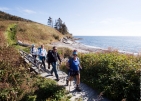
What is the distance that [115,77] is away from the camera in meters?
9.81

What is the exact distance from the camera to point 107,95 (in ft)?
30.1

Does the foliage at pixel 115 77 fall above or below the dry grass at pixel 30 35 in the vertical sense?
below

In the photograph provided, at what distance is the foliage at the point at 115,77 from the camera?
885 cm

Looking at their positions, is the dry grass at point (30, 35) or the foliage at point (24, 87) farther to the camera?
the dry grass at point (30, 35)

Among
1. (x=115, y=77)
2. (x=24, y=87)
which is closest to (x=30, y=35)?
(x=24, y=87)

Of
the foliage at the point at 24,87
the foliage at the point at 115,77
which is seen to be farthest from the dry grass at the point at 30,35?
the foliage at the point at 115,77

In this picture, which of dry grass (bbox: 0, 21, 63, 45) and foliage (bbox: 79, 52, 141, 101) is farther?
dry grass (bbox: 0, 21, 63, 45)

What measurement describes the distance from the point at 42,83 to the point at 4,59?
5152 mm

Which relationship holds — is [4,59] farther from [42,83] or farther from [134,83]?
[134,83]

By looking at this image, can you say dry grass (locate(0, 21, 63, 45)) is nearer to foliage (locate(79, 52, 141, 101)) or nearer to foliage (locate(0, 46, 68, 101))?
foliage (locate(0, 46, 68, 101))

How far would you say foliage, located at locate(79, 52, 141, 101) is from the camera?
885 cm

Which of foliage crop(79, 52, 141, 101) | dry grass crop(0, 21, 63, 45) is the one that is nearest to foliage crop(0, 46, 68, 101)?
foliage crop(79, 52, 141, 101)

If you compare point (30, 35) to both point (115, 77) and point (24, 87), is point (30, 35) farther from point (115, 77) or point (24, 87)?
point (115, 77)

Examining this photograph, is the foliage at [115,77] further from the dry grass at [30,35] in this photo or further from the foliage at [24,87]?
the dry grass at [30,35]
